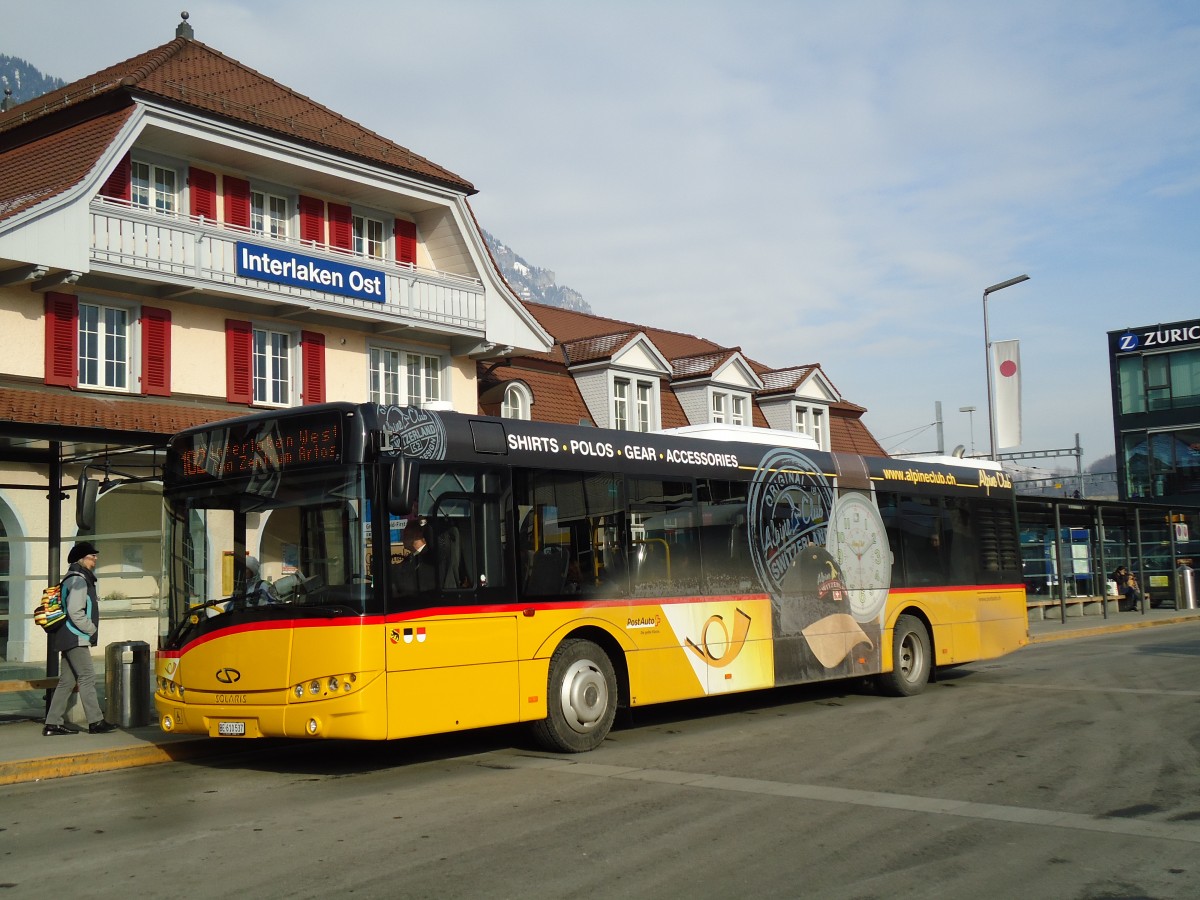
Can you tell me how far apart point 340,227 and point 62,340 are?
23.4 ft

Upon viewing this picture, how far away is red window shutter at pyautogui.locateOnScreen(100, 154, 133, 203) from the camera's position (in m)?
21.2

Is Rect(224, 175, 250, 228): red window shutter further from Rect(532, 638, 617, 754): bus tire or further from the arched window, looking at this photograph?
Result: Rect(532, 638, 617, 754): bus tire

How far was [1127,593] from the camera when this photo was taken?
42281 mm

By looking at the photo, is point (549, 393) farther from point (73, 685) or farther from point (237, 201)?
point (73, 685)

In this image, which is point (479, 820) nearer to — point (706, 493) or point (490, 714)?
point (490, 714)

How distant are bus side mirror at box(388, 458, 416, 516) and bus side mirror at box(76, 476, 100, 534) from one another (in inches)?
153

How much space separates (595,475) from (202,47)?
61.0ft

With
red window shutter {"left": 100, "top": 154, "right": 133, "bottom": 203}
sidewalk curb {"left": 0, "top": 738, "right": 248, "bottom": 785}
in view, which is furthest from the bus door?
red window shutter {"left": 100, "top": 154, "right": 133, "bottom": 203}

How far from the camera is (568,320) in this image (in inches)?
1518

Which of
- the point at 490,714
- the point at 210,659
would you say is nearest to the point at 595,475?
the point at 490,714

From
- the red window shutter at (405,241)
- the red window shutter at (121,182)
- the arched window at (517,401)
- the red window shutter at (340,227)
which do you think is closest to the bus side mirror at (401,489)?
the red window shutter at (121,182)

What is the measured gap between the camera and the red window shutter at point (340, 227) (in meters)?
25.5

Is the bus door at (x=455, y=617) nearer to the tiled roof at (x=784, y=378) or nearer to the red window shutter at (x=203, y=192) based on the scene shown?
the red window shutter at (x=203, y=192)

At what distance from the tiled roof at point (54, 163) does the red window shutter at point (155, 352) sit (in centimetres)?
270
